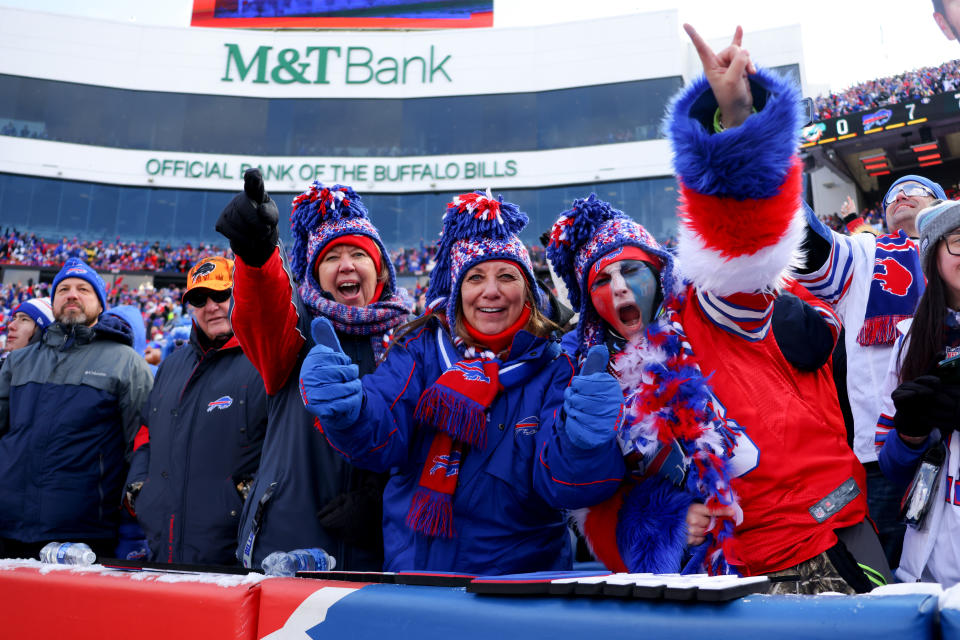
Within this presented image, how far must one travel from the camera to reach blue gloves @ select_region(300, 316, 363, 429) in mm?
1683

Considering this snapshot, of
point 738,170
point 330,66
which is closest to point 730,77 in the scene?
point 738,170

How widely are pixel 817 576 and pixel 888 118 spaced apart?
16.9m

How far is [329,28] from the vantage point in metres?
28.8

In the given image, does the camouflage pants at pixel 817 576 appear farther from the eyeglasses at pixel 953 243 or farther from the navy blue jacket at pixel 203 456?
the navy blue jacket at pixel 203 456

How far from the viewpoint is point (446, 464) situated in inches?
75.8

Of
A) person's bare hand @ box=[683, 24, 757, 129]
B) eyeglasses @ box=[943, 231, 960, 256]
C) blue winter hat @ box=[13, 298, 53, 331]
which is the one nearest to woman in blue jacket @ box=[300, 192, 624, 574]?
person's bare hand @ box=[683, 24, 757, 129]

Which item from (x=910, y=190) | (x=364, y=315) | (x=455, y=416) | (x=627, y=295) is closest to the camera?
(x=455, y=416)

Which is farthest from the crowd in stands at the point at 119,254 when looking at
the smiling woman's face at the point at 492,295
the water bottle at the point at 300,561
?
the water bottle at the point at 300,561

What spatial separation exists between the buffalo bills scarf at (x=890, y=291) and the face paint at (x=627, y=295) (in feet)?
3.43

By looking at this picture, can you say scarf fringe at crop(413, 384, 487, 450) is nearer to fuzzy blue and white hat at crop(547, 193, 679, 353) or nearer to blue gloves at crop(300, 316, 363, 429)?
blue gloves at crop(300, 316, 363, 429)

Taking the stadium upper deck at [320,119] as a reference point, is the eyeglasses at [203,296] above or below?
below

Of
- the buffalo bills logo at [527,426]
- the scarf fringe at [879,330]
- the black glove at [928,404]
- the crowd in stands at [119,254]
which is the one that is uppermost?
the crowd in stands at [119,254]

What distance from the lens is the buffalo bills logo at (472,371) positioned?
1.94 metres

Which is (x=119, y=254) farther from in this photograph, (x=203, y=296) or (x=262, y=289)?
(x=262, y=289)
